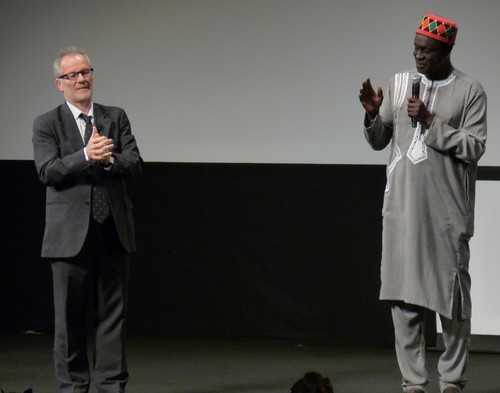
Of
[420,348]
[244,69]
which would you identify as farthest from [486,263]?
[420,348]

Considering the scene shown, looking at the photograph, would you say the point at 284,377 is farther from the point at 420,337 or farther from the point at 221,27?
the point at 221,27

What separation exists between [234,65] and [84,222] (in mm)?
2484

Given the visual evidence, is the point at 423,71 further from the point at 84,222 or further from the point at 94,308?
the point at 94,308

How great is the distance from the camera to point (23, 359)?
562 cm

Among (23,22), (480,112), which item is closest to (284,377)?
(480,112)

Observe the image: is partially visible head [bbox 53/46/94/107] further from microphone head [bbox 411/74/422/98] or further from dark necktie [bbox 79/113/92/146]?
microphone head [bbox 411/74/422/98]

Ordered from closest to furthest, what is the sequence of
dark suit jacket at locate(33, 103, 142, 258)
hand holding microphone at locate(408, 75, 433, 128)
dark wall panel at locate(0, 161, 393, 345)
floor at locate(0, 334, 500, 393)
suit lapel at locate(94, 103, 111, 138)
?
hand holding microphone at locate(408, 75, 433, 128) → dark suit jacket at locate(33, 103, 142, 258) → suit lapel at locate(94, 103, 111, 138) → floor at locate(0, 334, 500, 393) → dark wall panel at locate(0, 161, 393, 345)

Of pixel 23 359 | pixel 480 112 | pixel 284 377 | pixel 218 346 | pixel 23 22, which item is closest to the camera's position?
pixel 480 112

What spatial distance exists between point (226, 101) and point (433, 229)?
8.30 ft

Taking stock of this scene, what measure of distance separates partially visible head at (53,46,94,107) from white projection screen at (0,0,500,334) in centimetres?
230

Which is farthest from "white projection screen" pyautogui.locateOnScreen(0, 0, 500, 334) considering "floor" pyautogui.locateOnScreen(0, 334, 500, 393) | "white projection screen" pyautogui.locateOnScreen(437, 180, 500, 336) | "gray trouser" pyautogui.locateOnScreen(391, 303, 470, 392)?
"gray trouser" pyautogui.locateOnScreen(391, 303, 470, 392)

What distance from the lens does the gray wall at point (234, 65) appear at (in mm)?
6059

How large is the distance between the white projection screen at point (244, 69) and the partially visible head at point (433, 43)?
209 centimetres

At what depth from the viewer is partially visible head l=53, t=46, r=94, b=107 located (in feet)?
13.1
